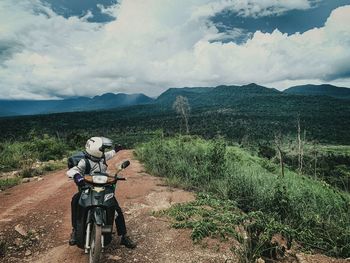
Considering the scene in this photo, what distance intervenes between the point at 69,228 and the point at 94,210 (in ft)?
6.17

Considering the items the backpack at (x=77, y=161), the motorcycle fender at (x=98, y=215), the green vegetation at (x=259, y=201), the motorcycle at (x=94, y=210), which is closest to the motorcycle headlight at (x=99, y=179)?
the motorcycle at (x=94, y=210)

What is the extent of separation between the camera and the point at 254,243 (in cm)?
484

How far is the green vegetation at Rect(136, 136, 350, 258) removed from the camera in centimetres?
532

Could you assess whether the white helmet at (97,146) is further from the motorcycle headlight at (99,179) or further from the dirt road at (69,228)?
the dirt road at (69,228)

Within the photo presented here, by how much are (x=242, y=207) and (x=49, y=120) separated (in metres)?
99.0

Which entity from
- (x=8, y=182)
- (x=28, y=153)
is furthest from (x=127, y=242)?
(x=28, y=153)

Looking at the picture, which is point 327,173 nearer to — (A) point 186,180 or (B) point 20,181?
(A) point 186,180

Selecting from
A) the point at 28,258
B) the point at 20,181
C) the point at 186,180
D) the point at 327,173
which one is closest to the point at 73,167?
the point at 28,258

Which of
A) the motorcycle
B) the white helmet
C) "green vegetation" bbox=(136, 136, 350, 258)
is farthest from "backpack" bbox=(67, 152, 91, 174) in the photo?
"green vegetation" bbox=(136, 136, 350, 258)

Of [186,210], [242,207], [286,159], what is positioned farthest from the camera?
[286,159]

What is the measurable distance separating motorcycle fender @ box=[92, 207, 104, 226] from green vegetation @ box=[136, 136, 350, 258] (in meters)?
1.55

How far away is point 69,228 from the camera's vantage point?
20.5 ft

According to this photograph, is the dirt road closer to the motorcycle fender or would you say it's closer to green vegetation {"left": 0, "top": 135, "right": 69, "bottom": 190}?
the motorcycle fender

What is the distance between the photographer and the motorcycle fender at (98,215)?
4488 mm
